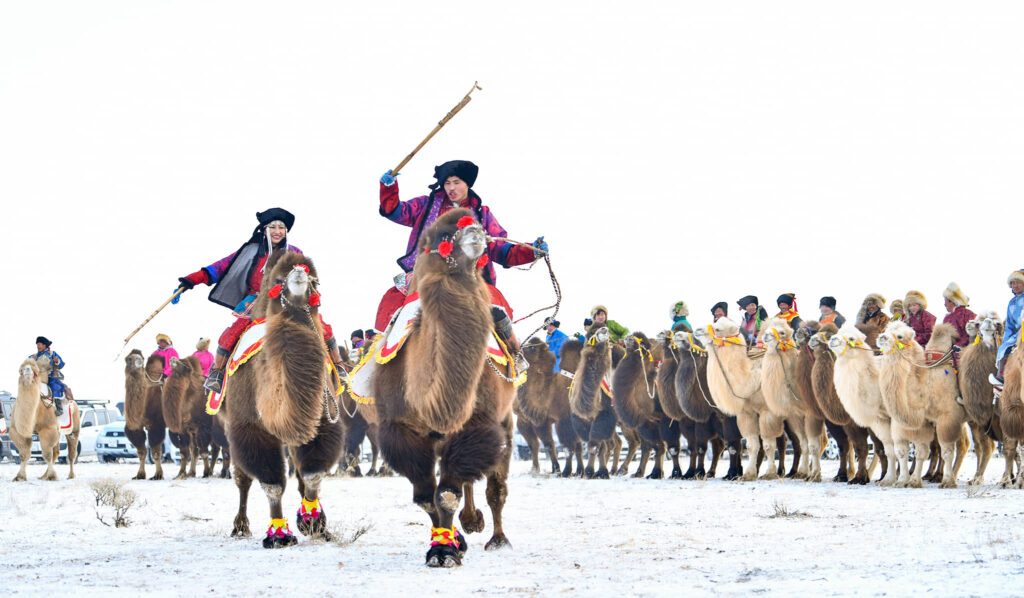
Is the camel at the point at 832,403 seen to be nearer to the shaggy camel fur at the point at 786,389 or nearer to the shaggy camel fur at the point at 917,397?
the shaggy camel fur at the point at 786,389

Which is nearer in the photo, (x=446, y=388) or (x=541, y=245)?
(x=446, y=388)

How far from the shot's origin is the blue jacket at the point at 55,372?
1892 cm

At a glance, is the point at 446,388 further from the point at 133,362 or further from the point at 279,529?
the point at 133,362

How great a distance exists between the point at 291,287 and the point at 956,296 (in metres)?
8.97

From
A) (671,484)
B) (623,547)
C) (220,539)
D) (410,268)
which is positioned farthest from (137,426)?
(623,547)

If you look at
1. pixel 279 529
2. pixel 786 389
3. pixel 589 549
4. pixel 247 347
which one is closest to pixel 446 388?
pixel 589 549

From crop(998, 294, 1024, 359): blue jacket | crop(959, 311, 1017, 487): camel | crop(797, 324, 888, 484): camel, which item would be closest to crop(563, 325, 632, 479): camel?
crop(797, 324, 888, 484): camel

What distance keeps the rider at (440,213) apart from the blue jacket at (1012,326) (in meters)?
5.92

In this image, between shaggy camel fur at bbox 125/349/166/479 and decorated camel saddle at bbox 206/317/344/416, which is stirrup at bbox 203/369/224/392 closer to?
decorated camel saddle at bbox 206/317/344/416

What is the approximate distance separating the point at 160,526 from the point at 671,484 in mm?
6825

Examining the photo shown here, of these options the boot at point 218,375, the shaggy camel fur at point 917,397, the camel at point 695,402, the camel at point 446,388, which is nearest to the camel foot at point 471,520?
the camel at point 446,388

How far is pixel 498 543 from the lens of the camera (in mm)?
7191

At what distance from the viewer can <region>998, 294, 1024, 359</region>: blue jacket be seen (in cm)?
1097

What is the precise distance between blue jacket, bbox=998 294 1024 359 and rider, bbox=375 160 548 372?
5916 millimetres
